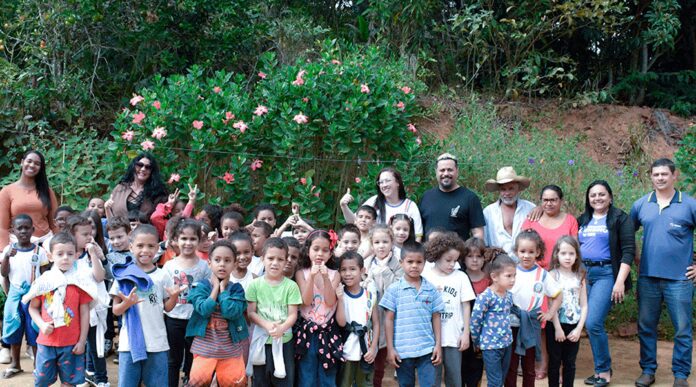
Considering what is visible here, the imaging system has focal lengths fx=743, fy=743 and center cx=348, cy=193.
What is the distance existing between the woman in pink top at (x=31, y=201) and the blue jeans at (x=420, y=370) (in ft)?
9.43

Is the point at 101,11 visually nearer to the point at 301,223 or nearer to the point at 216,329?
the point at 301,223

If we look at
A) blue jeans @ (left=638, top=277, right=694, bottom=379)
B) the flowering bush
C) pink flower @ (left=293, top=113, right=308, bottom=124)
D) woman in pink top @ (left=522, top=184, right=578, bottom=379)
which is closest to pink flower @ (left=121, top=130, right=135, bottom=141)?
the flowering bush

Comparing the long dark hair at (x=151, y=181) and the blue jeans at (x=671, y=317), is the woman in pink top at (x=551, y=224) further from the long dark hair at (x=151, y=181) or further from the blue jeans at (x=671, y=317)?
the long dark hair at (x=151, y=181)

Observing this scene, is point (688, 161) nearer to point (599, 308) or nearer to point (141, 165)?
point (599, 308)

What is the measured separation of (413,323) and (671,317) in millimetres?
2224

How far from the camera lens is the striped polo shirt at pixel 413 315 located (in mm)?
4566

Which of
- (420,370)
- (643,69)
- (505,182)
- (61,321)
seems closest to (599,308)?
(505,182)

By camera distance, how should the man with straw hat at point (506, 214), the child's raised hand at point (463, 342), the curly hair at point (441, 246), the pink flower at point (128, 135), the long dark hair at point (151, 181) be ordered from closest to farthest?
the child's raised hand at point (463, 342)
the curly hair at point (441, 246)
the man with straw hat at point (506, 214)
the long dark hair at point (151, 181)
the pink flower at point (128, 135)

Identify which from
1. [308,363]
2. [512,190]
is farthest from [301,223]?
[512,190]

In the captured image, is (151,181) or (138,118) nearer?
(151,181)

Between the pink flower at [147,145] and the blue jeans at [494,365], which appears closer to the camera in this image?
the blue jeans at [494,365]

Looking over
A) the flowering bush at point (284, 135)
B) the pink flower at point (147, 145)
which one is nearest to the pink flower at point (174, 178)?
the flowering bush at point (284, 135)

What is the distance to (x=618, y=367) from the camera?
19.9ft

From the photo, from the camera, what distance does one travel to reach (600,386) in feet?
18.0
